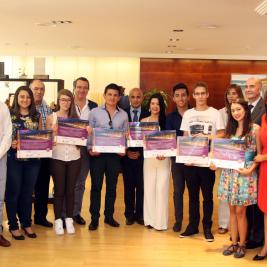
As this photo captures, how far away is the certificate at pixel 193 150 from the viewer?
392 centimetres

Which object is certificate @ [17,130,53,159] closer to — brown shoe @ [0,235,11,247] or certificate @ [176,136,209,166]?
brown shoe @ [0,235,11,247]

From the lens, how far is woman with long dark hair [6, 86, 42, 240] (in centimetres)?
391

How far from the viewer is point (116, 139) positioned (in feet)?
13.9

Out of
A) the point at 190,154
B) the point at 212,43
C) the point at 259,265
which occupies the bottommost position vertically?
the point at 259,265

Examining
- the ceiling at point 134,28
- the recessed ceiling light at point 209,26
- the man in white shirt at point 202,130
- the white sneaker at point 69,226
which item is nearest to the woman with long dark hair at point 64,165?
the white sneaker at point 69,226

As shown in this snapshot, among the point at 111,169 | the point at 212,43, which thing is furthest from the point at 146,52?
A: the point at 111,169

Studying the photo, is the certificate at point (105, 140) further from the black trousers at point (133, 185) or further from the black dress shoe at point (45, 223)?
the black dress shoe at point (45, 223)

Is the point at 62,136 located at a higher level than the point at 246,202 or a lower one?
higher

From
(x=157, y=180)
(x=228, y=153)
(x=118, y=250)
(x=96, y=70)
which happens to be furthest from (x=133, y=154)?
(x=96, y=70)

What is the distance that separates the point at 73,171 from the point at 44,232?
30.5 inches

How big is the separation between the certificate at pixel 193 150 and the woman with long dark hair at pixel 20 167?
1418 mm

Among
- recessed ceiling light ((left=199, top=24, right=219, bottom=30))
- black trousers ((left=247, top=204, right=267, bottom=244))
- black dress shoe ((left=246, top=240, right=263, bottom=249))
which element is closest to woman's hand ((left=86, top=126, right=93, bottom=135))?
black trousers ((left=247, top=204, right=267, bottom=244))

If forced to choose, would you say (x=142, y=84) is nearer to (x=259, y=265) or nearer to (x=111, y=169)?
(x=111, y=169)

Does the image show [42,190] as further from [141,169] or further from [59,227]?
[141,169]
